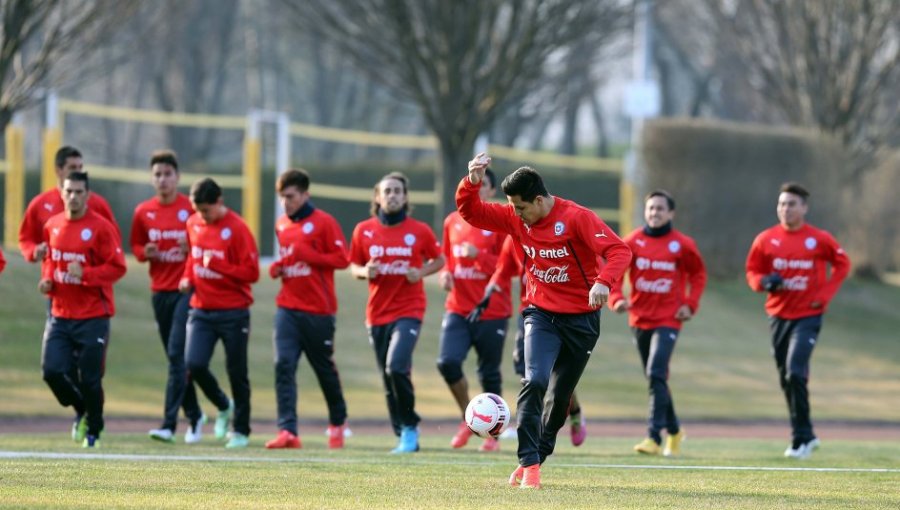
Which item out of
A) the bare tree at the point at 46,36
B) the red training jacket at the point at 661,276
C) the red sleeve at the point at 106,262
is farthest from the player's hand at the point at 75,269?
the bare tree at the point at 46,36

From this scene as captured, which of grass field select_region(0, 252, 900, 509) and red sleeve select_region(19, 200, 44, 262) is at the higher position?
red sleeve select_region(19, 200, 44, 262)

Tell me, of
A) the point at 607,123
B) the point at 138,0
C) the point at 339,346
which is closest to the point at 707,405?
the point at 339,346

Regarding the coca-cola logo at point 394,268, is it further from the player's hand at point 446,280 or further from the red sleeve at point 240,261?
the red sleeve at point 240,261

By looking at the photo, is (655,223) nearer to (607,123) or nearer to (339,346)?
(339,346)

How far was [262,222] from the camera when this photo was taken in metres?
32.0

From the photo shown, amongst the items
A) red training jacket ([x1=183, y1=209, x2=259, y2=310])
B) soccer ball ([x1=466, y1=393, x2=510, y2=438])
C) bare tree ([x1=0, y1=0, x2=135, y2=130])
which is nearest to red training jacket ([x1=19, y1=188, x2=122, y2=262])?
red training jacket ([x1=183, y1=209, x2=259, y2=310])

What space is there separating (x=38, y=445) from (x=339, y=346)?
Result: 10.2m

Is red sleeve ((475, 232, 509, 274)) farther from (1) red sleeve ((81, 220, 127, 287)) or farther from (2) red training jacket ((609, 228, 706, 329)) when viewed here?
(1) red sleeve ((81, 220, 127, 287))

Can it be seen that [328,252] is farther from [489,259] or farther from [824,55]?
[824,55]

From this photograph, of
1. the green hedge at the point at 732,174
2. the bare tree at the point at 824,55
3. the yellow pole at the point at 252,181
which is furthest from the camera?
the bare tree at the point at 824,55

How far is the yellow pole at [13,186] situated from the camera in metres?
23.9

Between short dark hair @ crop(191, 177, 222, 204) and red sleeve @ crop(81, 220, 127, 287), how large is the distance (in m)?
0.75

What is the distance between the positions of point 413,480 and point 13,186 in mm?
15674

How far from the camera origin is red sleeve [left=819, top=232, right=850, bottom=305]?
45.3 ft
